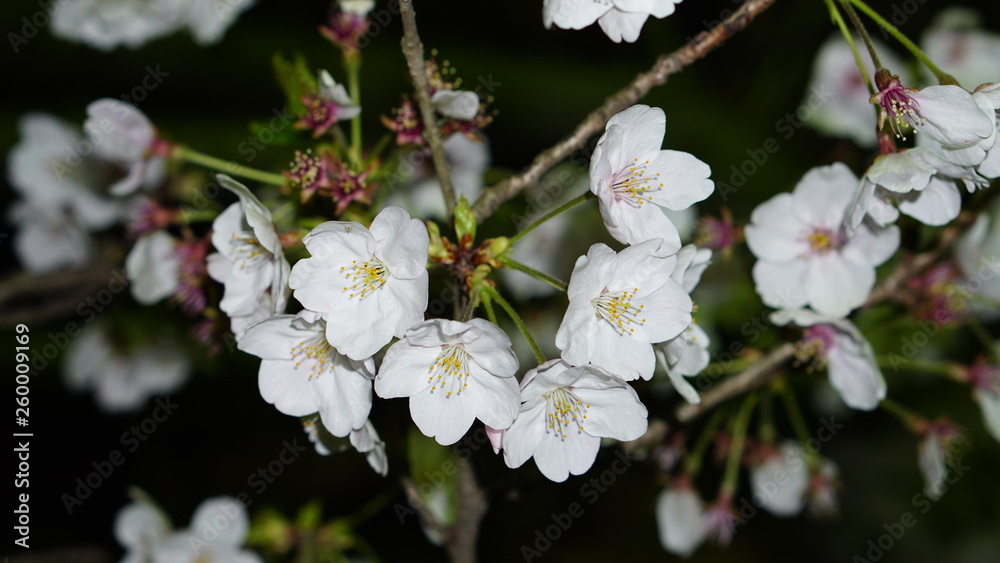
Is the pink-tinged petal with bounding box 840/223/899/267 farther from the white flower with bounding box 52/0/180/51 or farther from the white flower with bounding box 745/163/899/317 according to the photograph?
the white flower with bounding box 52/0/180/51

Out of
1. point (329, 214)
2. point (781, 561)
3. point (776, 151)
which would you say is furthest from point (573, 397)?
point (781, 561)

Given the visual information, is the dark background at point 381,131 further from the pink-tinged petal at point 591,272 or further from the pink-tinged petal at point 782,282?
the pink-tinged petal at point 591,272

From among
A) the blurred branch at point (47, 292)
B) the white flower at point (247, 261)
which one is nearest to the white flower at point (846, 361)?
the white flower at point (247, 261)

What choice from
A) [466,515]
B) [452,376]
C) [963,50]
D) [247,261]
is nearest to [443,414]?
[452,376]

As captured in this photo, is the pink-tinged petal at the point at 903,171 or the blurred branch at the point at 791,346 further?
the blurred branch at the point at 791,346

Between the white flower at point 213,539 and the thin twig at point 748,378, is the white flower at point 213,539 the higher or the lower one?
the higher one

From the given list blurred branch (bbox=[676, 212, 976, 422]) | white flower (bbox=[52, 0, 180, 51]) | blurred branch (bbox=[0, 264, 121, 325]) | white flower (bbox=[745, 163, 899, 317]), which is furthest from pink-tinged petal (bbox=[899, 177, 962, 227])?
blurred branch (bbox=[0, 264, 121, 325])
